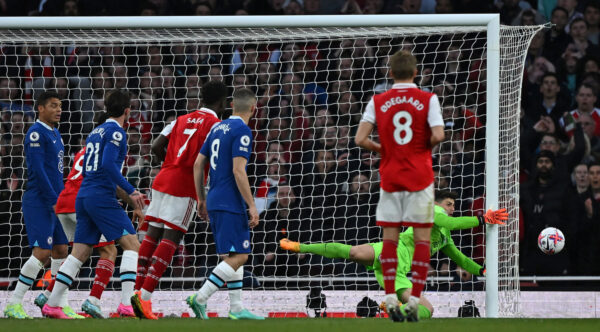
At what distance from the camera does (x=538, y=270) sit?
10.3 meters

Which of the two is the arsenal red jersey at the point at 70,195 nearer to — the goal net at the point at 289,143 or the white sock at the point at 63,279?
the white sock at the point at 63,279

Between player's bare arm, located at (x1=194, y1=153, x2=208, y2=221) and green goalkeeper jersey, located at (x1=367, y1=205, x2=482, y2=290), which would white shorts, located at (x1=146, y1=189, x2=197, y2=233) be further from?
green goalkeeper jersey, located at (x1=367, y1=205, x2=482, y2=290)

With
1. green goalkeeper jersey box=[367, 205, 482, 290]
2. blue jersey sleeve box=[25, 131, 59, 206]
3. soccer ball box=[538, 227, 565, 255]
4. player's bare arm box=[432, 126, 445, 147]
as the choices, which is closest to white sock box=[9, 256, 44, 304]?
blue jersey sleeve box=[25, 131, 59, 206]

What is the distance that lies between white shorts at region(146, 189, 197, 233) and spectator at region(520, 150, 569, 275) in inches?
170

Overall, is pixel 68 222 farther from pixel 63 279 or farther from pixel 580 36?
pixel 580 36

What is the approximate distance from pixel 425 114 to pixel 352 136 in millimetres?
5167

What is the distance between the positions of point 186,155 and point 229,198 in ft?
2.49

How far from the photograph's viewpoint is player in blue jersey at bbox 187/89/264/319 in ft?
22.0

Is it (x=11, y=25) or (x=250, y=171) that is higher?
(x=11, y=25)

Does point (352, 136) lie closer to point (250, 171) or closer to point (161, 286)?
point (250, 171)

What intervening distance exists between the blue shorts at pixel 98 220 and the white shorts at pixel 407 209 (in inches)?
90.0

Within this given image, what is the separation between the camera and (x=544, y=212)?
10.1 meters

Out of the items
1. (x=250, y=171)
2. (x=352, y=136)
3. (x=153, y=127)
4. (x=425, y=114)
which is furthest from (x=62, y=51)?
(x=425, y=114)

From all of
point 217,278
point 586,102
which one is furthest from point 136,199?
point 586,102
